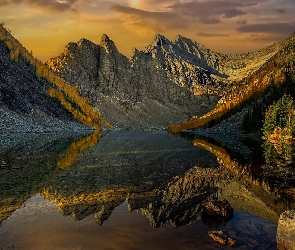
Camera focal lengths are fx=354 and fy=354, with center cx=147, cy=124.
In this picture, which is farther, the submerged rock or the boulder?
the boulder

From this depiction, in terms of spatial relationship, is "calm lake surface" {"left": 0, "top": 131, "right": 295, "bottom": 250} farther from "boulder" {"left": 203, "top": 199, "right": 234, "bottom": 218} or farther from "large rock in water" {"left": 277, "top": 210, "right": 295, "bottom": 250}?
"large rock in water" {"left": 277, "top": 210, "right": 295, "bottom": 250}

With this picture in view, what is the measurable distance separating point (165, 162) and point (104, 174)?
18.6 meters

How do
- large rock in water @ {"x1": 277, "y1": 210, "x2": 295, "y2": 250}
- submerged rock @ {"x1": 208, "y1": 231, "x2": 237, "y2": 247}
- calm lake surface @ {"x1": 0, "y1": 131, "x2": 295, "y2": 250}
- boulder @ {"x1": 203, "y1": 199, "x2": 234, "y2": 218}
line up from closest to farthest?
large rock in water @ {"x1": 277, "y1": 210, "x2": 295, "y2": 250} → submerged rock @ {"x1": 208, "y1": 231, "x2": 237, "y2": 247} → calm lake surface @ {"x1": 0, "y1": 131, "x2": 295, "y2": 250} → boulder @ {"x1": 203, "y1": 199, "x2": 234, "y2": 218}

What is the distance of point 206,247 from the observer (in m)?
22.5

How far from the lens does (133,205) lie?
34062 millimetres

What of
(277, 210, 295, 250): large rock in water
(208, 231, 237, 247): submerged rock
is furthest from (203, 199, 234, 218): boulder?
(277, 210, 295, 250): large rock in water

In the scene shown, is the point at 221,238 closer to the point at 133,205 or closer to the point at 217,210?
the point at 217,210

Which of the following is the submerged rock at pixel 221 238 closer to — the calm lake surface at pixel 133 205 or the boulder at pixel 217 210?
the calm lake surface at pixel 133 205

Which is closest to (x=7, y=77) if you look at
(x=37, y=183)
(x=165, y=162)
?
(x=165, y=162)

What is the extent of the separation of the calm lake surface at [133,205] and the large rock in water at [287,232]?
1.48 m

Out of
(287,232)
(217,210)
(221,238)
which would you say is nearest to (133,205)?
(217,210)

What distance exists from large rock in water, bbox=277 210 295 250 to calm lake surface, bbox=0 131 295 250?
58.3 inches

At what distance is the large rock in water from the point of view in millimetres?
20828

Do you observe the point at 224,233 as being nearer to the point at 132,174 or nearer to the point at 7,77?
the point at 132,174
